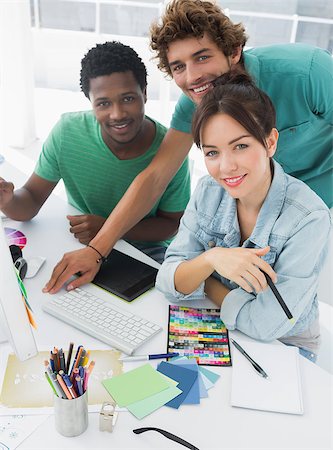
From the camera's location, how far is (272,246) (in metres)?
1.14

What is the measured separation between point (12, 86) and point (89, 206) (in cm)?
183

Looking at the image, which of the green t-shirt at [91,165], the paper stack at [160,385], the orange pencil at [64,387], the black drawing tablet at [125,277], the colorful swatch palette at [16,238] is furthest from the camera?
the green t-shirt at [91,165]

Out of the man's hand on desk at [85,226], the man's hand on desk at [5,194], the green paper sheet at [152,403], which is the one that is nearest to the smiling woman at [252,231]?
the green paper sheet at [152,403]

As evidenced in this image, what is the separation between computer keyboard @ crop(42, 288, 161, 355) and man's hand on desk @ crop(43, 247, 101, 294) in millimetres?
36

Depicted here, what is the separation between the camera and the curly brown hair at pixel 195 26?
132 centimetres

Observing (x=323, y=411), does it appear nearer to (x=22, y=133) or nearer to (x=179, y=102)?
(x=179, y=102)

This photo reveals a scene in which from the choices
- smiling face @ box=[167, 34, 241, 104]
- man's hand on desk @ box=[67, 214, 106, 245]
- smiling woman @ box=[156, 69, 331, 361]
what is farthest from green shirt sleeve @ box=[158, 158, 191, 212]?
smiling woman @ box=[156, 69, 331, 361]

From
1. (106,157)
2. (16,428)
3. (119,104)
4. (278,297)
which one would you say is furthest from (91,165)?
(16,428)

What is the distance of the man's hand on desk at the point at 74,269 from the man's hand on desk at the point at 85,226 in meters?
0.13

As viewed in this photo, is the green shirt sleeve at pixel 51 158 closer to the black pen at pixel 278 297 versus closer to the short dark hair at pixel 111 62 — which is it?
the short dark hair at pixel 111 62

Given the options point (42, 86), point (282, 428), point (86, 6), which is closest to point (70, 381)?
point (282, 428)

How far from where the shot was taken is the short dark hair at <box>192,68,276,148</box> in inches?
43.4

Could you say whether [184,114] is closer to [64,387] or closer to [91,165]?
[91,165]

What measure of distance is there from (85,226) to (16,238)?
8.0 inches
